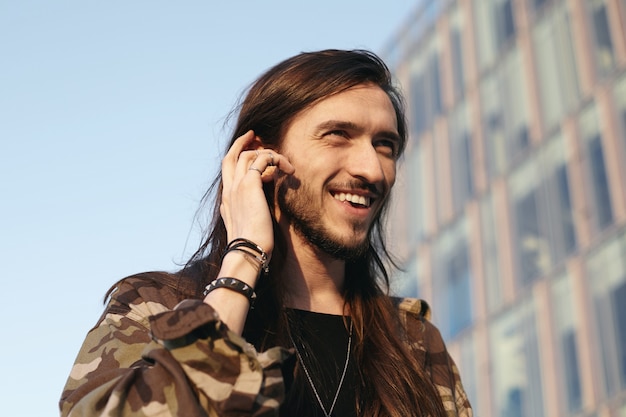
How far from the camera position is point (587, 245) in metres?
19.4

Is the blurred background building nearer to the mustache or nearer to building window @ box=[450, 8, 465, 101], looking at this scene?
building window @ box=[450, 8, 465, 101]

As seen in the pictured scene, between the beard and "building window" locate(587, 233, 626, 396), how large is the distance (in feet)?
50.4

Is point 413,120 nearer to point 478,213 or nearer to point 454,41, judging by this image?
point 454,41

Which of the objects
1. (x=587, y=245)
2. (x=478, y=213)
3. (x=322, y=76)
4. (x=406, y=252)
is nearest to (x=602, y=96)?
(x=587, y=245)

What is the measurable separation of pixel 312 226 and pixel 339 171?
198mm

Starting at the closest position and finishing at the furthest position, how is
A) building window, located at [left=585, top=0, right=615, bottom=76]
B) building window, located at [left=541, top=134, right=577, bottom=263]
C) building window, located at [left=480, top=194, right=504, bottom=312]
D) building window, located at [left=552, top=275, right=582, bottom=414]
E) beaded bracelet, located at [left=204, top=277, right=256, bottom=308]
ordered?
beaded bracelet, located at [left=204, top=277, right=256, bottom=308] → building window, located at [left=552, top=275, right=582, bottom=414] → building window, located at [left=585, top=0, right=615, bottom=76] → building window, located at [left=541, top=134, right=577, bottom=263] → building window, located at [left=480, top=194, right=504, bottom=312]

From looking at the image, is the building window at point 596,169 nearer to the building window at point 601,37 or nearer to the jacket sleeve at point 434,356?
the building window at point 601,37

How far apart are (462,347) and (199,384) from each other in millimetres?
21541

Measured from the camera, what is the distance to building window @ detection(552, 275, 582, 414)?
733 inches

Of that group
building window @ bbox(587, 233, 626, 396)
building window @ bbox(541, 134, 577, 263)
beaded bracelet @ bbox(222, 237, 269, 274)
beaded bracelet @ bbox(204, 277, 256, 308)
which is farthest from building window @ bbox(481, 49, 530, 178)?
beaded bracelet @ bbox(204, 277, 256, 308)

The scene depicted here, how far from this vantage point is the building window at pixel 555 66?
69.1 feet

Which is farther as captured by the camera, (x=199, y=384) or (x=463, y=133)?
(x=463, y=133)

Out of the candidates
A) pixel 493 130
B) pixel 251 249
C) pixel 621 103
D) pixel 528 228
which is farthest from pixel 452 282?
pixel 251 249

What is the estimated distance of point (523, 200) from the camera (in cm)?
2216
